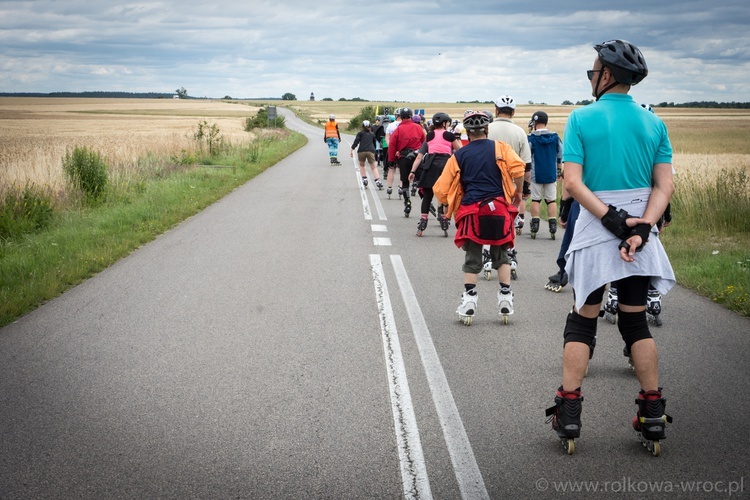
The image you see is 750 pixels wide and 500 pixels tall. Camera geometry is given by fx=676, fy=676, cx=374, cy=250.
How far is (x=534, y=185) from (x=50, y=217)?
341 inches

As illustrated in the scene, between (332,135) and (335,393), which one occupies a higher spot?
(332,135)

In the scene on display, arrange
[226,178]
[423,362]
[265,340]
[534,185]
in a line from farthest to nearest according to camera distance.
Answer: [226,178] → [534,185] → [265,340] → [423,362]

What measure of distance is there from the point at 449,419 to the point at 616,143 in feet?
6.25

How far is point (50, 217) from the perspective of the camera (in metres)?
12.4

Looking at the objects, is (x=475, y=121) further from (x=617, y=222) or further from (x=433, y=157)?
(x=433, y=157)

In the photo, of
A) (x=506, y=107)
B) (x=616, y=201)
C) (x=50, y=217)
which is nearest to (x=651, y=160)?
(x=616, y=201)

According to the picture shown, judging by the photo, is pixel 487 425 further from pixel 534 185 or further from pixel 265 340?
pixel 534 185

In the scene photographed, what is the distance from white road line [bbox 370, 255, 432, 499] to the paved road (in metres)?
0.02

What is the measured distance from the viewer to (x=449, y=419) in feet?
13.7

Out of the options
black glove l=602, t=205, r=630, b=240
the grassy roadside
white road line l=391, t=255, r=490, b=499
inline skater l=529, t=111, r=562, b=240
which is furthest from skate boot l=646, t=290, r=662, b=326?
the grassy roadside

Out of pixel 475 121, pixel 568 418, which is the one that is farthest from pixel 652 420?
pixel 475 121

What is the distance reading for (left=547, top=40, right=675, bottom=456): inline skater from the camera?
12.1ft

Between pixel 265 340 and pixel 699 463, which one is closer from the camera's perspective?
pixel 699 463

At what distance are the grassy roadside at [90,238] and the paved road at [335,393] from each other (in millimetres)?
401
